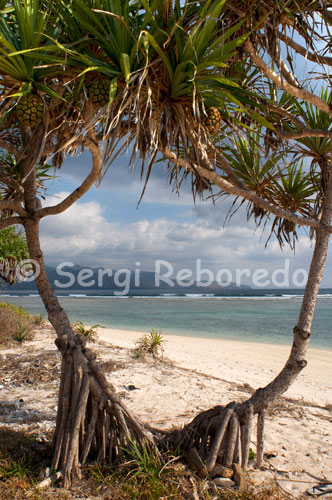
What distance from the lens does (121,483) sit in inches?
106

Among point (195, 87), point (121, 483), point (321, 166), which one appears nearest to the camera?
point (195, 87)

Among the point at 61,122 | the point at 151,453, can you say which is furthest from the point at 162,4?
the point at 151,453

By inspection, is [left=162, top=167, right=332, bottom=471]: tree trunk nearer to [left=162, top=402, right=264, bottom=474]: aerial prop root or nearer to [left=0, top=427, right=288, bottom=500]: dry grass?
[left=162, top=402, right=264, bottom=474]: aerial prop root

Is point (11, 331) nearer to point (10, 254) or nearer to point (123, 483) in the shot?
point (10, 254)

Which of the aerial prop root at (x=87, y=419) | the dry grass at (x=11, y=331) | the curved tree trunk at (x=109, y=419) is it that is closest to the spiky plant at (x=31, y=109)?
the curved tree trunk at (x=109, y=419)

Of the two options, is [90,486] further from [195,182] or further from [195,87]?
[195,87]

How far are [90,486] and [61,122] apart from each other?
2.74 m

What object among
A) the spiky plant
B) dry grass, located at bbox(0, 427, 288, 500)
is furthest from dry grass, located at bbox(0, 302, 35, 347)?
the spiky plant

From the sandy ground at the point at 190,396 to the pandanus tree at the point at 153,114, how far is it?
75cm

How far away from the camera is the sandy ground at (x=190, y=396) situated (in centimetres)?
342

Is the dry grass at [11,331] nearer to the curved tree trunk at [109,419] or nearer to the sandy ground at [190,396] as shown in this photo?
the sandy ground at [190,396]

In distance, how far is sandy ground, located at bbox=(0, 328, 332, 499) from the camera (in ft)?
11.2

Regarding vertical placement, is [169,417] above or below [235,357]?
above

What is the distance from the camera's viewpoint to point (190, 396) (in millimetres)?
5191
